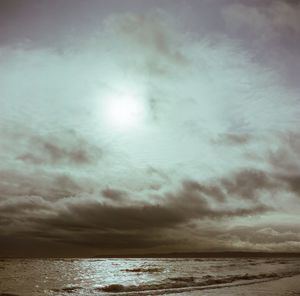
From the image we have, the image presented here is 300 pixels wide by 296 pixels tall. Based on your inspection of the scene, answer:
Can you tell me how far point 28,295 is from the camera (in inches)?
1222

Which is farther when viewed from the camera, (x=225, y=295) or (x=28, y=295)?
(x=28, y=295)

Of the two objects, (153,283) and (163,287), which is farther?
(153,283)

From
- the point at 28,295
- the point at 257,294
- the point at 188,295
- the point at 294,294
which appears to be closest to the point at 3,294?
the point at 28,295

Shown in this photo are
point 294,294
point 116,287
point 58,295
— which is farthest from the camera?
point 116,287

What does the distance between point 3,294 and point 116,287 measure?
11125mm

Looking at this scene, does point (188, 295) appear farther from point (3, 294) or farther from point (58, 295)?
point (3, 294)

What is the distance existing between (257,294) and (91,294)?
48.2ft

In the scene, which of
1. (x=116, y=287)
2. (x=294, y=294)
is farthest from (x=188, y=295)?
(x=116, y=287)

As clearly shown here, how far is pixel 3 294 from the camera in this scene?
102 ft

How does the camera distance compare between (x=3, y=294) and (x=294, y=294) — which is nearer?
(x=294, y=294)

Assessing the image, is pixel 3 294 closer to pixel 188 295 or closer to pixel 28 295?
pixel 28 295

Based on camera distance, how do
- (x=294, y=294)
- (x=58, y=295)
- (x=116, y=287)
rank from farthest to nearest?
(x=116, y=287) → (x=58, y=295) → (x=294, y=294)

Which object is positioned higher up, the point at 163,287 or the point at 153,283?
the point at 153,283

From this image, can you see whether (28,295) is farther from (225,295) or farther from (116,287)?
(225,295)
